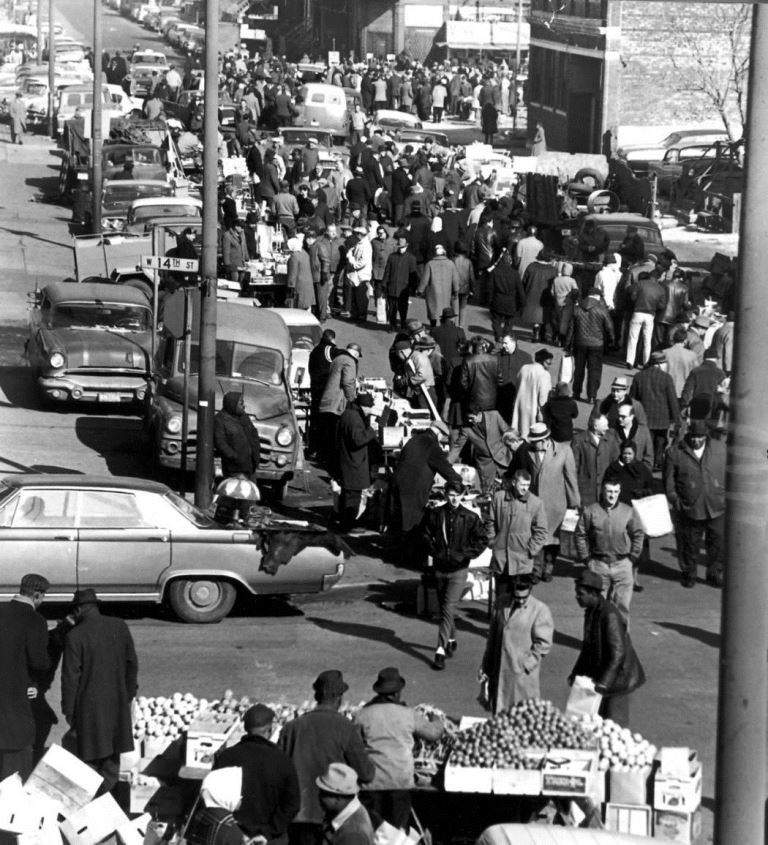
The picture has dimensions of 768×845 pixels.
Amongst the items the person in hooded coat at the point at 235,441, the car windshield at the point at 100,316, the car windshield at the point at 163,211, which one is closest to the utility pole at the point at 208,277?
the person in hooded coat at the point at 235,441

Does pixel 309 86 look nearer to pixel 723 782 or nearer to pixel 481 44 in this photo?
pixel 481 44

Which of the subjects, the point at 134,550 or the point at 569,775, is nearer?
the point at 569,775

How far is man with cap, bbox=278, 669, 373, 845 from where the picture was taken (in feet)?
30.5

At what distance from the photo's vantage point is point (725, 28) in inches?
1876

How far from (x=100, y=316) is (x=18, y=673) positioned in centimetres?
1231

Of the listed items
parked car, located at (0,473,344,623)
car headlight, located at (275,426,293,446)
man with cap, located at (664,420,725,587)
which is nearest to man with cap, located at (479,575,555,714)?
parked car, located at (0,473,344,623)

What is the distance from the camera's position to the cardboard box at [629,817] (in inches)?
379

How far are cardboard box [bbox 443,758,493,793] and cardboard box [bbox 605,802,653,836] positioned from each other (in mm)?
680

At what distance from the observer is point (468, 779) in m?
9.60

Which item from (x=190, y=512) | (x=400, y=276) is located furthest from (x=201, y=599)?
(x=400, y=276)

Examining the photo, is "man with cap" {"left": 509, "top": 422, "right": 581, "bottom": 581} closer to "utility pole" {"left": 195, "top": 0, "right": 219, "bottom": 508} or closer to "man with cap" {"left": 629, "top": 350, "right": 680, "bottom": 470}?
"man with cap" {"left": 629, "top": 350, "right": 680, "bottom": 470}

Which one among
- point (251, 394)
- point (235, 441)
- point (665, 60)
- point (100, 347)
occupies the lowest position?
point (235, 441)

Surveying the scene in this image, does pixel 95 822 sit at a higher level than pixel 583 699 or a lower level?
lower

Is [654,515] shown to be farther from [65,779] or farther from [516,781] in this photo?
[65,779]
